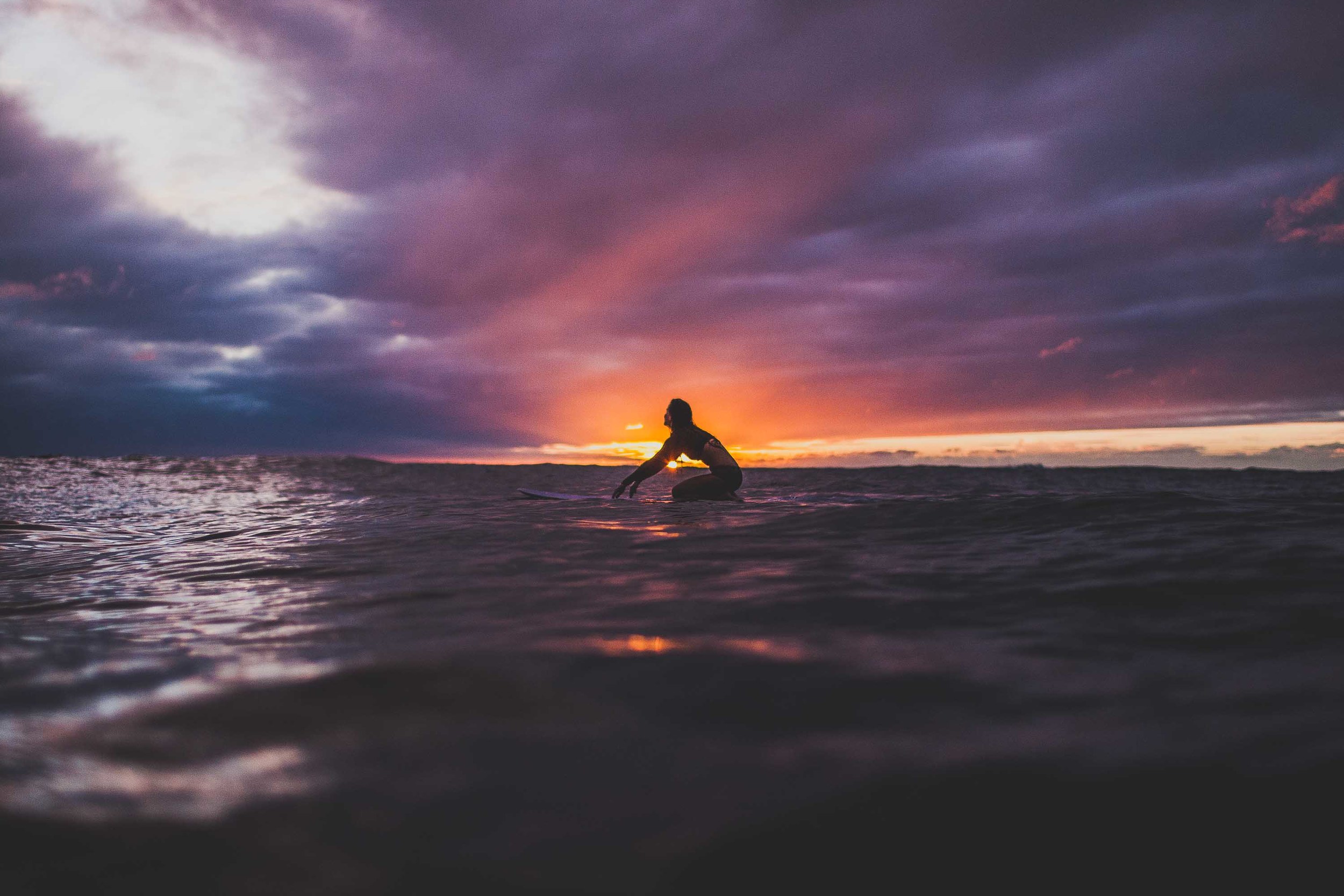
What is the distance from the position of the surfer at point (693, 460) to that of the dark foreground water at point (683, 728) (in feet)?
19.8

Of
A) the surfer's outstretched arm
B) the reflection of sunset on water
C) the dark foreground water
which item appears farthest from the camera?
the surfer's outstretched arm

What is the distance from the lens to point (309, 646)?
9.34ft

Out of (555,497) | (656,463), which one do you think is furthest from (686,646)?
(555,497)

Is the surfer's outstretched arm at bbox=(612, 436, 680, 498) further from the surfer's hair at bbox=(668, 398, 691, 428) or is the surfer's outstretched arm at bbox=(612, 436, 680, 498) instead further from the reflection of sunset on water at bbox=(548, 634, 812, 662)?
Result: the reflection of sunset on water at bbox=(548, 634, 812, 662)

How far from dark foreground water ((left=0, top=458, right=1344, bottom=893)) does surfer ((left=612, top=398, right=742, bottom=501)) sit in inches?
237

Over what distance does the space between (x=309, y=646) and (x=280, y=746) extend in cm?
113

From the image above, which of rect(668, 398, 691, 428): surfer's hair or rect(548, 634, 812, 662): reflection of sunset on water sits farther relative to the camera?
rect(668, 398, 691, 428): surfer's hair

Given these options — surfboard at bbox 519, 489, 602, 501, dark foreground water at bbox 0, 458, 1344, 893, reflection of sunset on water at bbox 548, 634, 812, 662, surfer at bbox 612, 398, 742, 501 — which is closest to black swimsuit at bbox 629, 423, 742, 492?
surfer at bbox 612, 398, 742, 501

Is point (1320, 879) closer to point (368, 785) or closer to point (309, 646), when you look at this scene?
point (368, 785)

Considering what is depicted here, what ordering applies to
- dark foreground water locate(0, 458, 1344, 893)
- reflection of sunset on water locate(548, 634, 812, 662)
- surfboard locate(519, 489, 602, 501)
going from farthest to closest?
1. surfboard locate(519, 489, 602, 501)
2. reflection of sunset on water locate(548, 634, 812, 662)
3. dark foreground water locate(0, 458, 1344, 893)

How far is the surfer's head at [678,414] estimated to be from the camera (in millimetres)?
10938

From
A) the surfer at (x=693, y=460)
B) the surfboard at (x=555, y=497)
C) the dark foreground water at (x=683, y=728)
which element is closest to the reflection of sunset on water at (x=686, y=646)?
the dark foreground water at (x=683, y=728)

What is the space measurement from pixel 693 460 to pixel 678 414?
0.86 meters

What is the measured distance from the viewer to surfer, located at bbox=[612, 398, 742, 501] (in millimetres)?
10766
